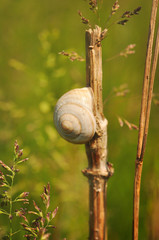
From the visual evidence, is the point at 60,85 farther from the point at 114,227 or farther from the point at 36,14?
the point at 114,227

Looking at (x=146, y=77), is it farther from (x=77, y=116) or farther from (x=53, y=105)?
(x=53, y=105)

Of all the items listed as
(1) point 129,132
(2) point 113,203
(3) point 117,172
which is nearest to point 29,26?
(1) point 129,132

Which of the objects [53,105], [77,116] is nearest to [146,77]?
[77,116]

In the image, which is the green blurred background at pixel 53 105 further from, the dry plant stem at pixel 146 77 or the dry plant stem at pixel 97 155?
the dry plant stem at pixel 146 77

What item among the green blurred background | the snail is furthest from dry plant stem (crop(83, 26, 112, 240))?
the green blurred background

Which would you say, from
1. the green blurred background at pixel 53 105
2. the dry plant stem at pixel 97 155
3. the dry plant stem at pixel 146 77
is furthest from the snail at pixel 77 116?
the green blurred background at pixel 53 105

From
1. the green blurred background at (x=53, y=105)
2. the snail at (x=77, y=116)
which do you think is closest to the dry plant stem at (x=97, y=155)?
the snail at (x=77, y=116)

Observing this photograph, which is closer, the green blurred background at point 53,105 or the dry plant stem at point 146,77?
the dry plant stem at point 146,77
